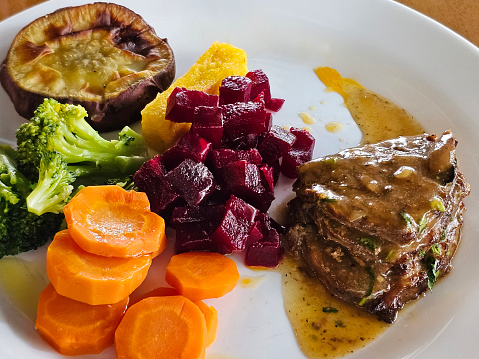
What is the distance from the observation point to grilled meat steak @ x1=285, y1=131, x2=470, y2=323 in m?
3.09

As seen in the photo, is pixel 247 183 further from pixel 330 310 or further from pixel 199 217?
pixel 330 310

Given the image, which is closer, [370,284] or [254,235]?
[370,284]

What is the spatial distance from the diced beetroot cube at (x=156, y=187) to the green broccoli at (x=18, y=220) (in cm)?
64

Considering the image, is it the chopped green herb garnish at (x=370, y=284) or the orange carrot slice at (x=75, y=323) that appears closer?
the orange carrot slice at (x=75, y=323)

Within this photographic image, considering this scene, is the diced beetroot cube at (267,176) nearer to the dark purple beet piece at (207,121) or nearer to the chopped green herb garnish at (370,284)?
the dark purple beet piece at (207,121)

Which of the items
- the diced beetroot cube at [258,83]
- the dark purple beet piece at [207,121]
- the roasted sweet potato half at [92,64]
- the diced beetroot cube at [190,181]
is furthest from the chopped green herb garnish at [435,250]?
the roasted sweet potato half at [92,64]

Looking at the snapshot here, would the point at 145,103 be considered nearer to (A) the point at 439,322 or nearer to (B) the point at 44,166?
(B) the point at 44,166

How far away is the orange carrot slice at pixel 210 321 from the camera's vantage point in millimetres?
2971

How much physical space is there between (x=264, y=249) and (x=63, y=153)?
1.63m

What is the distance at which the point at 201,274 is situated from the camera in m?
3.23

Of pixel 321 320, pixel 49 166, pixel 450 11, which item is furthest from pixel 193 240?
pixel 450 11

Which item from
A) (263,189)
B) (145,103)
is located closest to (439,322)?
(263,189)

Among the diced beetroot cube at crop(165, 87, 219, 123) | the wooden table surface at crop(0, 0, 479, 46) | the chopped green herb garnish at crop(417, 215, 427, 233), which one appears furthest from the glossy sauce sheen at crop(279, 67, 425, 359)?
the wooden table surface at crop(0, 0, 479, 46)

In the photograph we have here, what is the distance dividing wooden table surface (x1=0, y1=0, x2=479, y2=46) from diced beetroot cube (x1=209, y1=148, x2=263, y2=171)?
346cm
